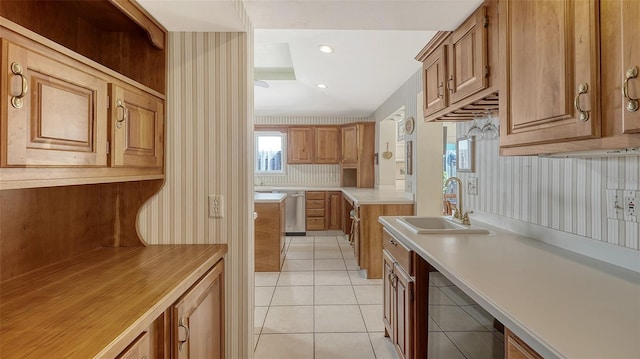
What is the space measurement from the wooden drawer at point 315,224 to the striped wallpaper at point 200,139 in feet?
13.6

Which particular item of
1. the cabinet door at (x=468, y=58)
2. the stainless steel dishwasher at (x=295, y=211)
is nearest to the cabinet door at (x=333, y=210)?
the stainless steel dishwasher at (x=295, y=211)

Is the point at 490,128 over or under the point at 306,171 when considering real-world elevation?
over

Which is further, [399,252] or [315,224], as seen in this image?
[315,224]

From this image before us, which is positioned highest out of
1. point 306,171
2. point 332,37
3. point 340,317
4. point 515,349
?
point 332,37

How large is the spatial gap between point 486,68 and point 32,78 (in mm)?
1791

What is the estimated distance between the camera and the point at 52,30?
4.44ft

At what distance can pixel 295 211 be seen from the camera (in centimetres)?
573

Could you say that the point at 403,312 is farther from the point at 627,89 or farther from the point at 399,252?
the point at 627,89

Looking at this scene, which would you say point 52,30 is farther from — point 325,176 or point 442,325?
point 325,176

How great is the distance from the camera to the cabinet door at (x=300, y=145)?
6289 mm

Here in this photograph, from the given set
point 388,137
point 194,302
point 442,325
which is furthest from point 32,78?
point 388,137

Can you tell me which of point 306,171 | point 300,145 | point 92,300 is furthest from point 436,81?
point 306,171

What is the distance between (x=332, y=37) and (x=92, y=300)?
8.77 feet

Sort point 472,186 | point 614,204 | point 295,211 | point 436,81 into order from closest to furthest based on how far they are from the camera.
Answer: point 614,204, point 436,81, point 472,186, point 295,211
